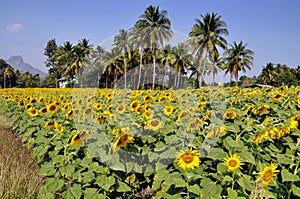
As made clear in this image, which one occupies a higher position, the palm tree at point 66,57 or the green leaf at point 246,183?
the palm tree at point 66,57

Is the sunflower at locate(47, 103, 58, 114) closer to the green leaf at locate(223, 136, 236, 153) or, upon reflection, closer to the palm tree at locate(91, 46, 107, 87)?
the green leaf at locate(223, 136, 236, 153)

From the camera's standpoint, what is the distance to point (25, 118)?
461cm

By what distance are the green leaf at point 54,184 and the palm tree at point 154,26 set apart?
35.2m

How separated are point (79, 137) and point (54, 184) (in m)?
0.43

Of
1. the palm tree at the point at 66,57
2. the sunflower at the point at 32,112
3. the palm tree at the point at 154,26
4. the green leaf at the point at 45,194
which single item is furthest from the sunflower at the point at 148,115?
the palm tree at the point at 66,57

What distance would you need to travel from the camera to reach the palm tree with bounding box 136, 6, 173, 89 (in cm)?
3688

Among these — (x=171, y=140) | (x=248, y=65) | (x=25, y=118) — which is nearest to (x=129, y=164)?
(x=171, y=140)

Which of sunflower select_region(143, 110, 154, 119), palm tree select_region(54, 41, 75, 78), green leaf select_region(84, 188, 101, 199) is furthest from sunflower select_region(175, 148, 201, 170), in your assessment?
palm tree select_region(54, 41, 75, 78)

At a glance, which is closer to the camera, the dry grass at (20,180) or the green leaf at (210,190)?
the green leaf at (210,190)

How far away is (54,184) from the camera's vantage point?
2.21 metres

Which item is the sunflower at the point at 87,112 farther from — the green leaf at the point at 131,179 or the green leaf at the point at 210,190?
the green leaf at the point at 210,190

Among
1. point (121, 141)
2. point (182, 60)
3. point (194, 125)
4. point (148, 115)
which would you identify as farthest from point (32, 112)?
point (182, 60)

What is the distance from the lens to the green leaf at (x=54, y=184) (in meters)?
2.18

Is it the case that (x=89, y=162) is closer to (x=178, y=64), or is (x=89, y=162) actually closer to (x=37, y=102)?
(x=37, y=102)
